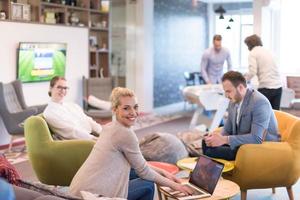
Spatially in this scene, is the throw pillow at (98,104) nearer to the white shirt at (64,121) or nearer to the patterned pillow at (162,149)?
the patterned pillow at (162,149)

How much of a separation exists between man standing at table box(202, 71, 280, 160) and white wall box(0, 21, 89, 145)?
12.6 ft

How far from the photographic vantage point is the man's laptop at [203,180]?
2670 millimetres

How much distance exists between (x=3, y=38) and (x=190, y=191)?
15.2 ft

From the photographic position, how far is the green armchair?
12.2 ft

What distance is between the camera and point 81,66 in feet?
26.5

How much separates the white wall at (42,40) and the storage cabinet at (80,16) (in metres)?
0.13

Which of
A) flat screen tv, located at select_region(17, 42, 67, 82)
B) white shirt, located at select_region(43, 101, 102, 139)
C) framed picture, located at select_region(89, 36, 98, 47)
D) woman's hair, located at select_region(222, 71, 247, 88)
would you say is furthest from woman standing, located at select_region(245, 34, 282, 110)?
framed picture, located at select_region(89, 36, 98, 47)

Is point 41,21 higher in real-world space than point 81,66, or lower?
higher

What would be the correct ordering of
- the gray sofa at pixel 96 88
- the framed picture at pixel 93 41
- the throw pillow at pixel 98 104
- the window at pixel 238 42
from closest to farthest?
the throw pillow at pixel 98 104
the gray sofa at pixel 96 88
the framed picture at pixel 93 41
the window at pixel 238 42

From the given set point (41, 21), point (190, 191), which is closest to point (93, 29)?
point (41, 21)

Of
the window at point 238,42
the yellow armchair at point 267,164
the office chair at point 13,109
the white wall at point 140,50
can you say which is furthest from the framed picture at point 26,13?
the window at point 238,42

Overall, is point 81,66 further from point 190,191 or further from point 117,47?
point 190,191

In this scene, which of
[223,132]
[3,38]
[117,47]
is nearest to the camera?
[223,132]

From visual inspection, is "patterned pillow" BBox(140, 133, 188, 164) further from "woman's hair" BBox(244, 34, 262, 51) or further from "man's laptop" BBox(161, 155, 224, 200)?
"woman's hair" BBox(244, 34, 262, 51)
